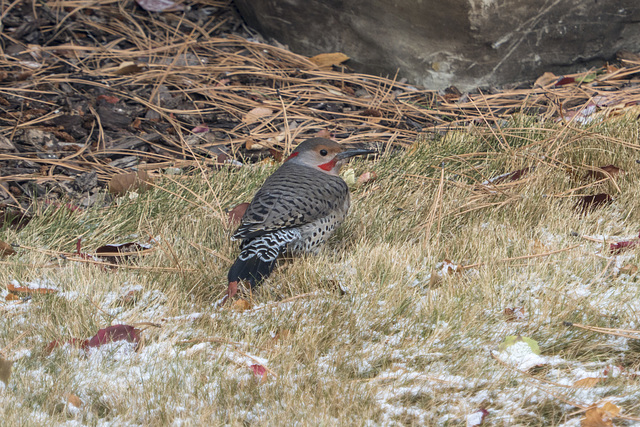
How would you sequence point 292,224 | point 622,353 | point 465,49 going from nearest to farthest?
1. point 622,353
2. point 292,224
3. point 465,49

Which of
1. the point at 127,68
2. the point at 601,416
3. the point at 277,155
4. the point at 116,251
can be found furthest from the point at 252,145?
the point at 601,416

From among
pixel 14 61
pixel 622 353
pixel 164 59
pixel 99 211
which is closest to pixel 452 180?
pixel 622 353

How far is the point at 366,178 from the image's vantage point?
14.5 ft

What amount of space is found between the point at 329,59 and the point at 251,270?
3.38m

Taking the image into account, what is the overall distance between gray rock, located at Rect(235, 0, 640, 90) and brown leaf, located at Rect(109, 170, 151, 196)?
2.55 m

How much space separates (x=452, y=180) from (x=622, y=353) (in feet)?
5.75

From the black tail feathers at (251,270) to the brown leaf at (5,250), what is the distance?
119cm

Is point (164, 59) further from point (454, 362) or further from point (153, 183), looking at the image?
point (454, 362)

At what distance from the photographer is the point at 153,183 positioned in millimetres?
4316

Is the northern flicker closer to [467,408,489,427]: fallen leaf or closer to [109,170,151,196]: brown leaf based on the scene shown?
[109,170,151,196]: brown leaf

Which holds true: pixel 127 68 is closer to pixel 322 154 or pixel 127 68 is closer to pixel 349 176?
pixel 349 176

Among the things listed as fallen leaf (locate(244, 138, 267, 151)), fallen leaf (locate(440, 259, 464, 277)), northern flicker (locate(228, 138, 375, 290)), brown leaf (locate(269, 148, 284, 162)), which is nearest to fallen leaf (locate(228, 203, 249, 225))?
northern flicker (locate(228, 138, 375, 290))

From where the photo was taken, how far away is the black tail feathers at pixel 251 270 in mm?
3082

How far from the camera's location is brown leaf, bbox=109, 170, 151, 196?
14.0ft
